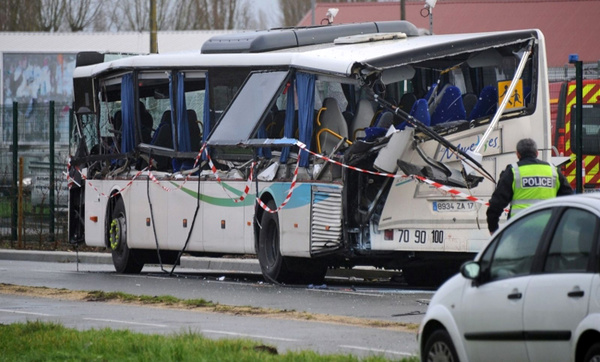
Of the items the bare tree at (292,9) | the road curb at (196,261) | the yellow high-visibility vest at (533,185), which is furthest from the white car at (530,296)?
the bare tree at (292,9)

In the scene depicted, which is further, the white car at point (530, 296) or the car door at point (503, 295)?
the car door at point (503, 295)

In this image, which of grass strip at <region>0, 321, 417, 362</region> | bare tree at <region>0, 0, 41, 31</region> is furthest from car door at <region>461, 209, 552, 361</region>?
bare tree at <region>0, 0, 41, 31</region>

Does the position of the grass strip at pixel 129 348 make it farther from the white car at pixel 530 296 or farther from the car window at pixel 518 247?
the car window at pixel 518 247

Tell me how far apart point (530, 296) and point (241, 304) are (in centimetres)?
724

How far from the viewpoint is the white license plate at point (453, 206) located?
1605 cm

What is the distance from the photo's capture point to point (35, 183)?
91.9ft

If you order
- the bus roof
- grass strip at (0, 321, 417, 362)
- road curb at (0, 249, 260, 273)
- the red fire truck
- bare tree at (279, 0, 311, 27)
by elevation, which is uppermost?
bare tree at (279, 0, 311, 27)

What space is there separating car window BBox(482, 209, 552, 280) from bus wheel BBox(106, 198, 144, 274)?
13043mm

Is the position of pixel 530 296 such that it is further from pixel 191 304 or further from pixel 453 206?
pixel 453 206

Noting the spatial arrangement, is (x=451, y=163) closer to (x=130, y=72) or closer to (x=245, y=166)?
(x=245, y=166)

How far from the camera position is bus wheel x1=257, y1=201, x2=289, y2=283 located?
17469mm

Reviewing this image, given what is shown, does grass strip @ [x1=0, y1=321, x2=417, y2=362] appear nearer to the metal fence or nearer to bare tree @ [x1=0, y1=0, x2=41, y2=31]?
the metal fence

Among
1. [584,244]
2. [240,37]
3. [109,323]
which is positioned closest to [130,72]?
[240,37]

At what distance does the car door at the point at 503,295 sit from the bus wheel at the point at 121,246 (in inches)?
510
